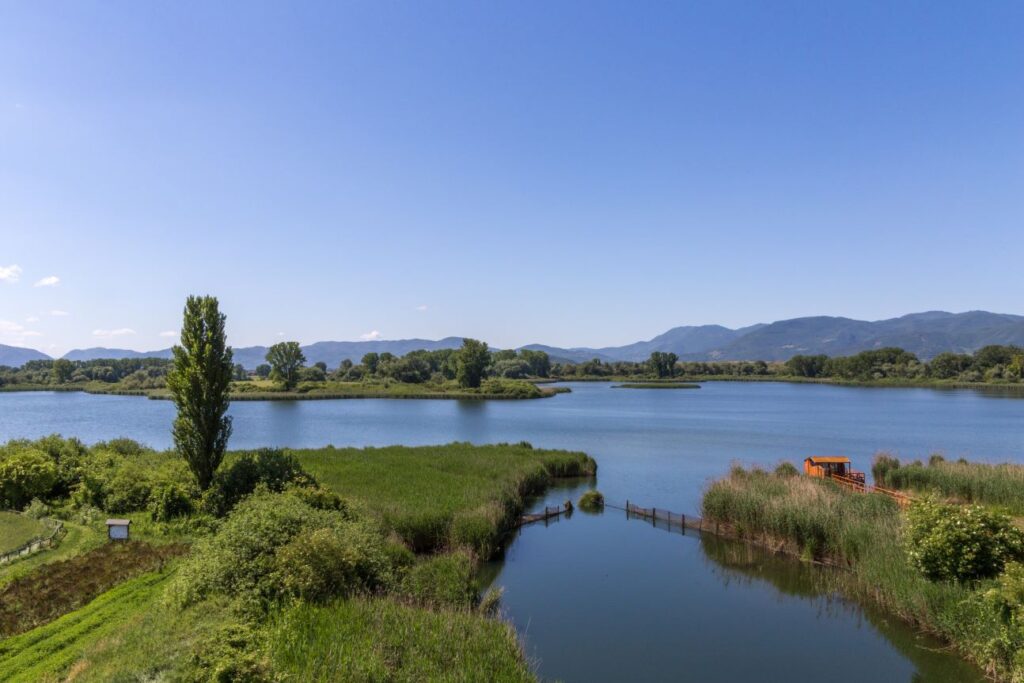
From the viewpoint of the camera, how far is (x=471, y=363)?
520 ft

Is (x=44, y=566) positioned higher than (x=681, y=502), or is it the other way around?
(x=44, y=566)

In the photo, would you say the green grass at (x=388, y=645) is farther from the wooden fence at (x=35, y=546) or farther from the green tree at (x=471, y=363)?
the green tree at (x=471, y=363)

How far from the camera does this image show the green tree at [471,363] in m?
158

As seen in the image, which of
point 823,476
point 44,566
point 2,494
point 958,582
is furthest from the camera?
point 823,476

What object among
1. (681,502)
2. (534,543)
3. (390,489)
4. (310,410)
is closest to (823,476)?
(681,502)

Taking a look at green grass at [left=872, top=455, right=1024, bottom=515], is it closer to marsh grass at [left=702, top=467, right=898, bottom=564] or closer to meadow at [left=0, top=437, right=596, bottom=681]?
marsh grass at [left=702, top=467, right=898, bottom=564]

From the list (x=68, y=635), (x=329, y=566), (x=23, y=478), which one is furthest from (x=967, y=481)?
(x=23, y=478)

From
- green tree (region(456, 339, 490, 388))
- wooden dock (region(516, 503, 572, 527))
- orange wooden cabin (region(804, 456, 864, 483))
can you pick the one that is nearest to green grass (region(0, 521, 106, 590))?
wooden dock (region(516, 503, 572, 527))

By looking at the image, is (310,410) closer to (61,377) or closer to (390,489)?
(390,489)

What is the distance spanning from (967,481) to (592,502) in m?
20.3

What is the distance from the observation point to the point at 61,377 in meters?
200

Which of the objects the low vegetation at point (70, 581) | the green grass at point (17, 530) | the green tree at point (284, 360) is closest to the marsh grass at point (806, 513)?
the low vegetation at point (70, 581)

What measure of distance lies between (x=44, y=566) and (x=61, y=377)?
750ft

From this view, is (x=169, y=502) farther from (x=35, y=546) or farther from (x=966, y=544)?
(x=966, y=544)
